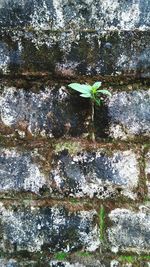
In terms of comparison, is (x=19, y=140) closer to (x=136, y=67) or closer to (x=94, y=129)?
(x=94, y=129)

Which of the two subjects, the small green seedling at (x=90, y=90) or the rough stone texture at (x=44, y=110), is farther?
the rough stone texture at (x=44, y=110)

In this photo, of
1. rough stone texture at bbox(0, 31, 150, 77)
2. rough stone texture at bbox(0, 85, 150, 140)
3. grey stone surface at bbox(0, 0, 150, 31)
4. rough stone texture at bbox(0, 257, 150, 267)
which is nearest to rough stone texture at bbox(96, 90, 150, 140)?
rough stone texture at bbox(0, 85, 150, 140)

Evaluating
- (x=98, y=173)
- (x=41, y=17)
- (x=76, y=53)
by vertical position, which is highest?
(x=41, y=17)

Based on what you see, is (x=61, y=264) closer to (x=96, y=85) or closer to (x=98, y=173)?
(x=98, y=173)

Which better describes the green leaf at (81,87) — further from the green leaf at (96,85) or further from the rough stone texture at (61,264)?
the rough stone texture at (61,264)

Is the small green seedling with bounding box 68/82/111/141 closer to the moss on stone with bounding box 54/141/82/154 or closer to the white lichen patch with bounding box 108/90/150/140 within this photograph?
the white lichen patch with bounding box 108/90/150/140

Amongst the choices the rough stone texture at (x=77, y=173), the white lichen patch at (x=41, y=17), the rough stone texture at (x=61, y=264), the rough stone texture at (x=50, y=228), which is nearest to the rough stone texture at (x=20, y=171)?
the rough stone texture at (x=77, y=173)

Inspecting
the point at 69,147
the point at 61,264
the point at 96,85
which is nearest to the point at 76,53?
the point at 96,85
